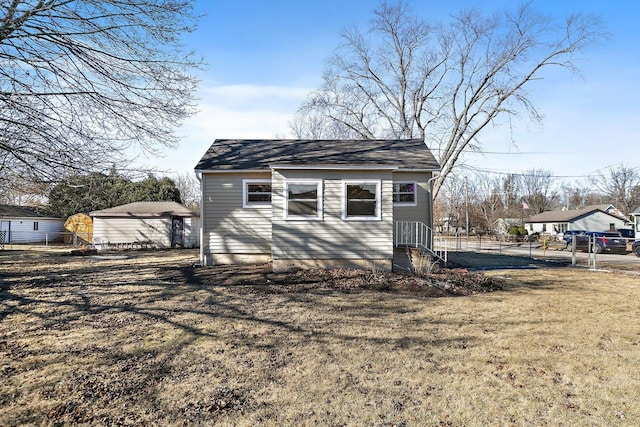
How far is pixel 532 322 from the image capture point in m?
6.49

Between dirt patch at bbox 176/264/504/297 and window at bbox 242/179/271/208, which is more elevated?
window at bbox 242/179/271/208

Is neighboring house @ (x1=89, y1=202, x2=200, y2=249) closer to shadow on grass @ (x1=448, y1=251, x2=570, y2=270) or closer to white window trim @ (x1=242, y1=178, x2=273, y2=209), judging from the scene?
white window trim @ (x1=242, y1=178, x2=273, y2=209)

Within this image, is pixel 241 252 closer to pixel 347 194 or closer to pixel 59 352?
pixel 347 194

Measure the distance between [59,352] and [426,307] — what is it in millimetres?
6030

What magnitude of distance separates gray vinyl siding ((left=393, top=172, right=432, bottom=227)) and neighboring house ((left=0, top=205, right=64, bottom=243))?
27411 mm

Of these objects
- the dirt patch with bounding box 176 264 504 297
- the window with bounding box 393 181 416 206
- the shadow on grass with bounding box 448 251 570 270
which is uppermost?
the window with bounding box 393 181 416 206

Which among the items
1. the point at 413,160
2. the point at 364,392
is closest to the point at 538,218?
the point at 413,160

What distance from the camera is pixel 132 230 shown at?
23500 millimetres

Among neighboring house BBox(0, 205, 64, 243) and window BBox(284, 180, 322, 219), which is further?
neighboring house BBox(0, 205, 64, 243)

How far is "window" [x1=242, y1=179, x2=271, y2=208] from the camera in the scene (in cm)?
1253

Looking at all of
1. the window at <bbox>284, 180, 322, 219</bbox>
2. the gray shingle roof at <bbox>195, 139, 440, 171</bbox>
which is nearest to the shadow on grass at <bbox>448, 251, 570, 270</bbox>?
the gray shingle roof at <bbox>195, 139, 440, 171</bbox>

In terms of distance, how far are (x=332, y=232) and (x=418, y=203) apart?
4.06 meters

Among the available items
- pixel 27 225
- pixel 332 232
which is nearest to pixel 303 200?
pixel 332 232

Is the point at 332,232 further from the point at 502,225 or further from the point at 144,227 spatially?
the point at 502,225
